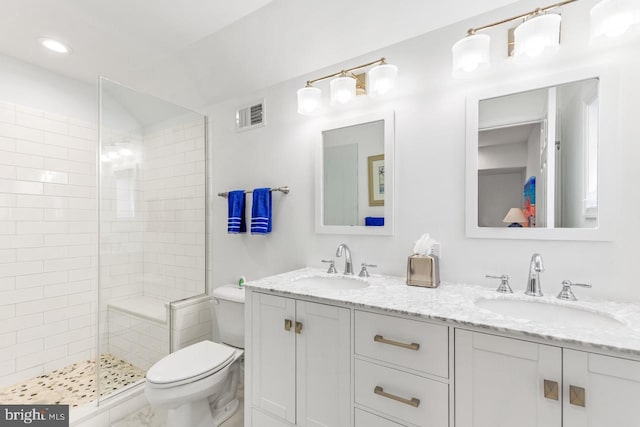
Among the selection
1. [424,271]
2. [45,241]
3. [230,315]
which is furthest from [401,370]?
[45,241]

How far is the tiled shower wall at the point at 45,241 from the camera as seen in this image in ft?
6.91

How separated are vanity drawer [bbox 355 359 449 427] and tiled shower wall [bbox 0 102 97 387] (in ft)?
8.12

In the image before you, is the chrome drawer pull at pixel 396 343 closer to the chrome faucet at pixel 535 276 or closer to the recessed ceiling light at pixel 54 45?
the chrome faucet at pixel 535 276

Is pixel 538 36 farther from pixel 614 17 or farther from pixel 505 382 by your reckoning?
pixel 505 382

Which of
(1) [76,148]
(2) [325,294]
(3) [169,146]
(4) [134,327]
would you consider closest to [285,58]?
(3) [169,146]

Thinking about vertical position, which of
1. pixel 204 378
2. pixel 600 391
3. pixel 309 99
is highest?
pixel 309 99

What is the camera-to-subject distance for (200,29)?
6.05 feet

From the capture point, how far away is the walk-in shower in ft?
6.63

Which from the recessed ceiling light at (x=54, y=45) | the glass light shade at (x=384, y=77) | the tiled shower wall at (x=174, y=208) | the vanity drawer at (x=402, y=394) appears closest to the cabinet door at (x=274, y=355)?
the vanity drawer at (x=402, y=394)

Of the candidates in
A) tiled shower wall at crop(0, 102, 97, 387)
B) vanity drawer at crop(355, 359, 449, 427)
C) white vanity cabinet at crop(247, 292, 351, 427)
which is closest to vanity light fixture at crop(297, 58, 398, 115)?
white vanity cabinet at crop(247, 292, 351, 427)

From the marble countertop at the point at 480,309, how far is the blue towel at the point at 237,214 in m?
0.74

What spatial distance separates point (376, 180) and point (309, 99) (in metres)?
0.67

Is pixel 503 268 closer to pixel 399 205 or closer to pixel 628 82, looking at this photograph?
pixel 399 205

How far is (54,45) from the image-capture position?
80.0 inches
